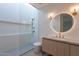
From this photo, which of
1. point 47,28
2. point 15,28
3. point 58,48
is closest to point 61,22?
point 47,28

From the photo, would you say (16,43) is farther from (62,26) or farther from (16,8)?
(62,26)

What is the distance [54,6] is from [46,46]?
899 millimetres

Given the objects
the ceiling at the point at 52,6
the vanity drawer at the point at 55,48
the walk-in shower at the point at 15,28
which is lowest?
the vanity drawer at the point at 55,48

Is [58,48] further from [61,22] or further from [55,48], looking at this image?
[61,22]

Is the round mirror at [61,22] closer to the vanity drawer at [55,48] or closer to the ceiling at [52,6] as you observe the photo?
the ceiling at [52,6]

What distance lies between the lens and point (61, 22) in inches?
102

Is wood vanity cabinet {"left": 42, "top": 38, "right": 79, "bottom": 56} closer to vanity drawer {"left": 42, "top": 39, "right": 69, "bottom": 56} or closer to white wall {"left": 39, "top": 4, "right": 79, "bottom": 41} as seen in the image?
vanity drawer {"left": 42, "top": 39, "right": 69, "bottom": 56}

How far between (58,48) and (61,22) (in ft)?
2.00

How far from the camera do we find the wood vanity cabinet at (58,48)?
2214 mm

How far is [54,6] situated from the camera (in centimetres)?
239

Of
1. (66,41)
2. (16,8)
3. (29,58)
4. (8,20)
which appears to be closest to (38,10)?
(16,8)

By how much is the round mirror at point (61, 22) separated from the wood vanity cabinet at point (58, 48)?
370mm

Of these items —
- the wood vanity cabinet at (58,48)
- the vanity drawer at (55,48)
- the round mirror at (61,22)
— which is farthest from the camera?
the round mirror at (61,22)

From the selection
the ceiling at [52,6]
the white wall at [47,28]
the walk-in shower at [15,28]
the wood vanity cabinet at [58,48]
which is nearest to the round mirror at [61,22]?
the white wall at [47,28]
